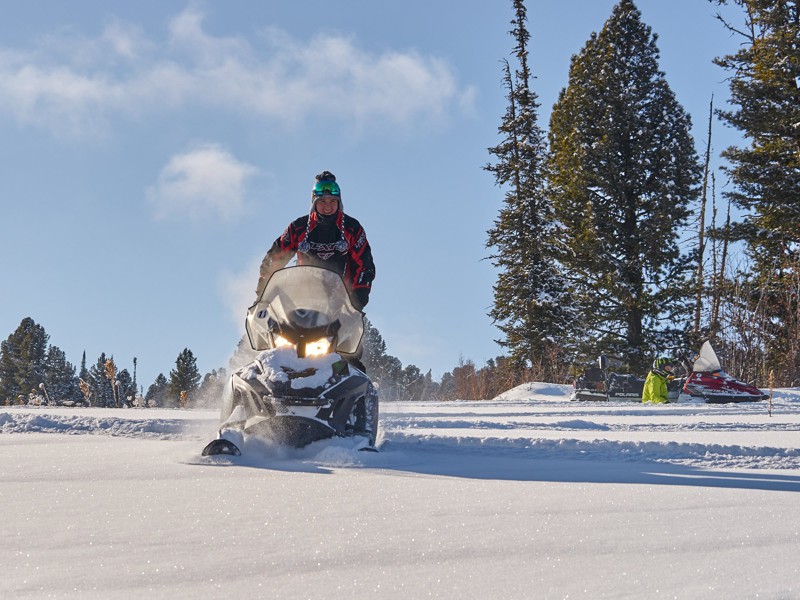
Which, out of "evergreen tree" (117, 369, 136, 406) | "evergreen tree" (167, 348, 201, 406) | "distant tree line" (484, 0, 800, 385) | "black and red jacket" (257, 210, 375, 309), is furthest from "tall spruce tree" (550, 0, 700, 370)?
"evergreen tree" (167, 348, 201, 406)

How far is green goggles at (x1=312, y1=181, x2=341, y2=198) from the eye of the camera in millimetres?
6379

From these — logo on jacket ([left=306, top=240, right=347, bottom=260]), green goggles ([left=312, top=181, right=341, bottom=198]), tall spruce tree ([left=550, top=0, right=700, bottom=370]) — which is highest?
tall spruce tree ([left=550, top=0, right=700, bottom=370])

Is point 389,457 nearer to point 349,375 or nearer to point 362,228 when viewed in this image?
point 349,375

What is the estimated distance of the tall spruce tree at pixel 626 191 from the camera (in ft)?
84.2

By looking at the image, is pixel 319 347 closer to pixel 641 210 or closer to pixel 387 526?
pixel 387 526

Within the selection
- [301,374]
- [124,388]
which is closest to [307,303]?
[301,374]

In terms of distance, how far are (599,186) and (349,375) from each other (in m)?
23.5

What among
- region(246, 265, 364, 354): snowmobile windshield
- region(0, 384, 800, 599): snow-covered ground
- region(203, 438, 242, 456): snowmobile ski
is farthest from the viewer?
region(246, 265, 364, 354): snowmobile windshield

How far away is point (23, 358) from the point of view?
61438 millimetres

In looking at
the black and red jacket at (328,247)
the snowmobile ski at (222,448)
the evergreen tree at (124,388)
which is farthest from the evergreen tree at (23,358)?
the snowmobile ski at (222,448)

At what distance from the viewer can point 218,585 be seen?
5.23ft

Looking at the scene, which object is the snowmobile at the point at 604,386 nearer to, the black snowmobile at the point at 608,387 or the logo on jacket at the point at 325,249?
the black snowmobile at the point at 608,387

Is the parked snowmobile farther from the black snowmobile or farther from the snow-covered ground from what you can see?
the snow-covered ground

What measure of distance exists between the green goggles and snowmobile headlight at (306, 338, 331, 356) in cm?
177
